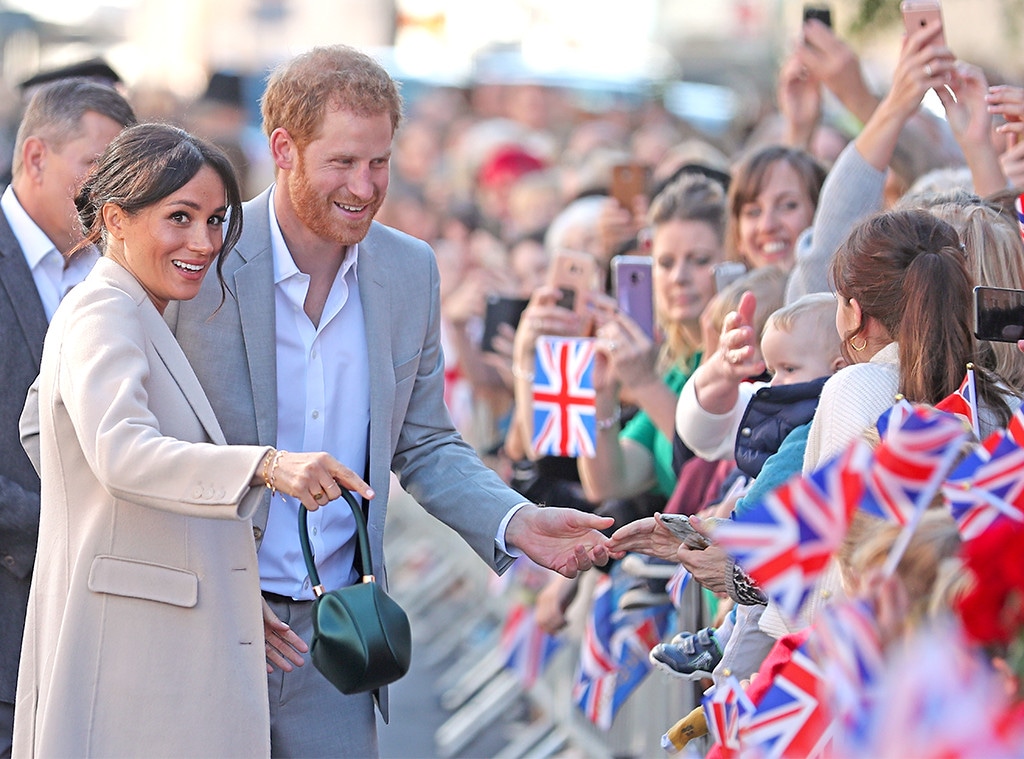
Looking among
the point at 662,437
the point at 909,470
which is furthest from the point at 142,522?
the point at 662,437

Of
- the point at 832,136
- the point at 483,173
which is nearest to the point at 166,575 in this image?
the point at 832,136

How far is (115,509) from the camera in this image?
319cm

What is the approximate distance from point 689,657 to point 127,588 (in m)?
1.38

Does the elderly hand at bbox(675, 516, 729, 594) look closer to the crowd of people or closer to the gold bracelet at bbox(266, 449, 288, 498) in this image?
the crowd of people

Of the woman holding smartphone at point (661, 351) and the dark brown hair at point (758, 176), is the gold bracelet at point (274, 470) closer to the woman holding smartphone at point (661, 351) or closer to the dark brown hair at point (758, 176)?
the woman holding smartphone at point (661, 351)

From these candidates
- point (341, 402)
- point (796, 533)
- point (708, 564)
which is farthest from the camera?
point (341, 402)

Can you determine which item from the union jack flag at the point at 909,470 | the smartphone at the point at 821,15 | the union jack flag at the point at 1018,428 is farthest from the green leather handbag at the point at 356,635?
the smartphone at the point at 821,15

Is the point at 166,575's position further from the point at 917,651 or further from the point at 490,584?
the point at 490,584

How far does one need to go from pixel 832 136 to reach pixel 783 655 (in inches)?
211

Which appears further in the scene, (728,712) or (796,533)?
(728,712)

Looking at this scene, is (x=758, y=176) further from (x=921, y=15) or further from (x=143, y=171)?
(x=143, y=171)

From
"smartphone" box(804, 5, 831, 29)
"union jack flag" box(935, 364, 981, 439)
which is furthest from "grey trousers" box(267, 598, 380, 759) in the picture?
"smartphone" box(804, 5, 831, 29)

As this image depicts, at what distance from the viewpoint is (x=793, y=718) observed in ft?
8.25

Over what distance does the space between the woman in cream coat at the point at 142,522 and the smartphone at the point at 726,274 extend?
6.96 feet
